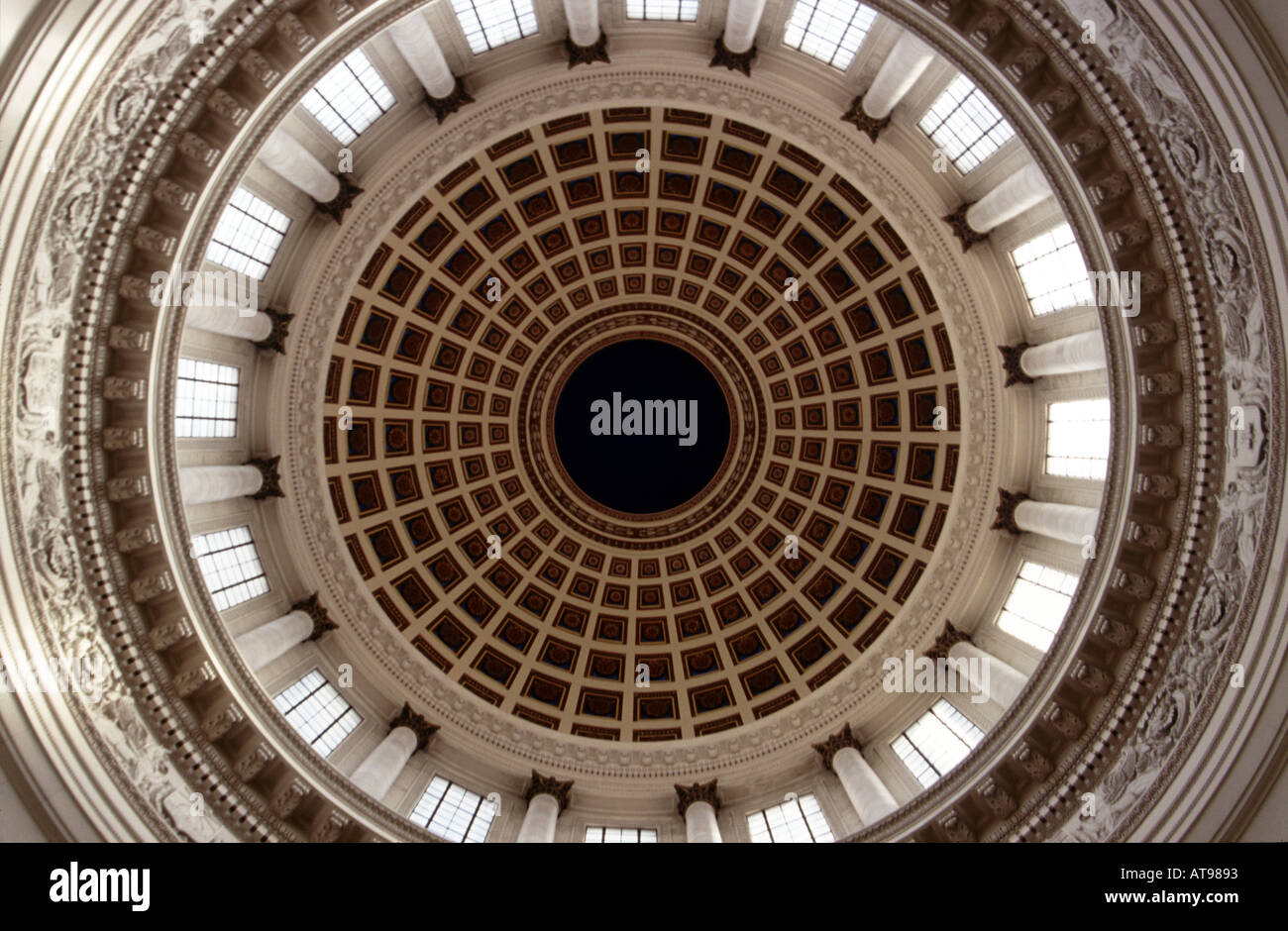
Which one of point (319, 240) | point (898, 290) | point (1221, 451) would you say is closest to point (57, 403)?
point (319, 240)

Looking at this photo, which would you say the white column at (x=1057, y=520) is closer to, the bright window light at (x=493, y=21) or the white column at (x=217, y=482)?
the bright window light at (x=493, y=21)

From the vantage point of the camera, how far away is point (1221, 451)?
1805cm

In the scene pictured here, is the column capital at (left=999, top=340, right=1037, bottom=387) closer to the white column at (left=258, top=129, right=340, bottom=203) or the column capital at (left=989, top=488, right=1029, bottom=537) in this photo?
the column capital at (left=989, top=488, right=1029, bottom=537)

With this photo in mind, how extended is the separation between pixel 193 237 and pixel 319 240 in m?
8.89

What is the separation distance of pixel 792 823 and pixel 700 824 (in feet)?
10.5

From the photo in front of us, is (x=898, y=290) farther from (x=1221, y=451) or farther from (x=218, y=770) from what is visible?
(x=218, y=770)

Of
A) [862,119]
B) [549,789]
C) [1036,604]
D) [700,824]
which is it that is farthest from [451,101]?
[700,824]

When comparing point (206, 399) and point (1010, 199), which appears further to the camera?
point (206, 399)

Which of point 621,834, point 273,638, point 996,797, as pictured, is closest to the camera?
point 996,797

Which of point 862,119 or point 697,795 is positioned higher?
point 862,119

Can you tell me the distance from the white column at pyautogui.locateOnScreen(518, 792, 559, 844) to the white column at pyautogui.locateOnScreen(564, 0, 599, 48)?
25.8 meters

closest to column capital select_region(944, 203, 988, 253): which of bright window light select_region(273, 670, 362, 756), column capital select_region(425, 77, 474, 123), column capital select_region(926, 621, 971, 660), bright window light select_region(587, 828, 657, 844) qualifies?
column capital select_region(926, 621, 971, 660)

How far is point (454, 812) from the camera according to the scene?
1127 inches

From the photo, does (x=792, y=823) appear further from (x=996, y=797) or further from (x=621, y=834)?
(x=996, y=797)
